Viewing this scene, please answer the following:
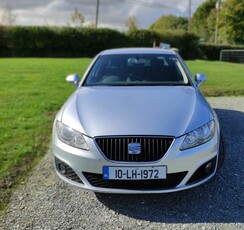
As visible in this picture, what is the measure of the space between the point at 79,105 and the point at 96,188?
101cm

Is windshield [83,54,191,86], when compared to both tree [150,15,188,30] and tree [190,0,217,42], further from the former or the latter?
tree [150,15,188,30]

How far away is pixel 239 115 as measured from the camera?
6.68 m

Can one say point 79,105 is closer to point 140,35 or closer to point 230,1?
point 140,35

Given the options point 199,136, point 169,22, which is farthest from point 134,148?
point 169,22

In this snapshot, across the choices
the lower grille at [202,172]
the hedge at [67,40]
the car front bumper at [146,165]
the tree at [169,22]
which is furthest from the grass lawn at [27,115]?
the tree at [169,22]

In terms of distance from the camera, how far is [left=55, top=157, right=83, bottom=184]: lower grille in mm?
3166

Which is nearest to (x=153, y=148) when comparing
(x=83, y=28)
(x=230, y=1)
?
(x=83, y=28)

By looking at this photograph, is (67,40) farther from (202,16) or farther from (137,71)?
(202,16)

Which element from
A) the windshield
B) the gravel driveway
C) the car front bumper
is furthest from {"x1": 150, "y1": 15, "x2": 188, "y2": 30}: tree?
the car front bumper

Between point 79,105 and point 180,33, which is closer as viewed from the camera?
point 79,105

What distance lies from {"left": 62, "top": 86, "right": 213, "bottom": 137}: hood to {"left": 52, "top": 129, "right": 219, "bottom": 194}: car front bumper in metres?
0.18

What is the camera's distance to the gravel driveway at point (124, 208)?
296cm

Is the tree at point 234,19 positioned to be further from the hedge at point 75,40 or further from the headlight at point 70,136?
the headlight at point 70,136

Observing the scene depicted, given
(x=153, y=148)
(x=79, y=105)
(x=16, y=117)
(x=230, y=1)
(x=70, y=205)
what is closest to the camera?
(x=153, y=148)
